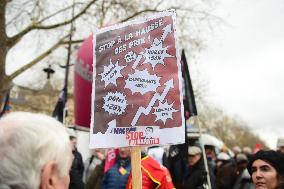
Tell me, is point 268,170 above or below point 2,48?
below

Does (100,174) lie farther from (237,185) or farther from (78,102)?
(78,102)

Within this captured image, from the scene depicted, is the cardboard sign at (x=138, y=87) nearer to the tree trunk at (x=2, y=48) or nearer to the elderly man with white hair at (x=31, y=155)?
the elderly man with white hair at (x=31, y=155)

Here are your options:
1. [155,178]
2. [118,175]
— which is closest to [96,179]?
[118,175]

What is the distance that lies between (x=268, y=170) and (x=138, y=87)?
144 cm

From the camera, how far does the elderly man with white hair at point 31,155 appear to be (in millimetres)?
1584

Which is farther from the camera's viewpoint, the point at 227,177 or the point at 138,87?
the point at 227,177

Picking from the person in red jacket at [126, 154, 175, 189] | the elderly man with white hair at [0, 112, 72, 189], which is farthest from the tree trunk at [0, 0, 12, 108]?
the elderly man with white hair at [0, 112, 72, 189]

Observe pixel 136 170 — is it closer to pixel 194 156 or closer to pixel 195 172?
pixel 195 172

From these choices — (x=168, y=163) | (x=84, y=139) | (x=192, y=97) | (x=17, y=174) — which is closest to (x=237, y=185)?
(x=192, y=97)

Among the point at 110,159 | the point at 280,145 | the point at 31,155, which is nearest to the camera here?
the point at 31,155

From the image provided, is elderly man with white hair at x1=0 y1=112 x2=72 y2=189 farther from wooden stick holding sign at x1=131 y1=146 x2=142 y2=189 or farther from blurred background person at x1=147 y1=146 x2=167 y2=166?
blurred background person at x1=147 y1=146 x2=167 y2=166

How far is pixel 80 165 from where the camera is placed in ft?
22.4

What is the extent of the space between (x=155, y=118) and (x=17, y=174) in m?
1.53

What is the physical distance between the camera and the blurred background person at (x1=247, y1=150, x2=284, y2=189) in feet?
11.9
